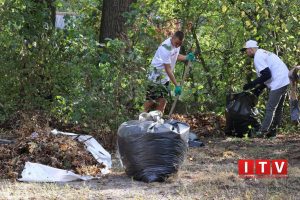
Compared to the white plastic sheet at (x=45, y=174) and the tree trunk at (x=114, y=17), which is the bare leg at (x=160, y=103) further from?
the white plastic sheet at (x=45, y=174)

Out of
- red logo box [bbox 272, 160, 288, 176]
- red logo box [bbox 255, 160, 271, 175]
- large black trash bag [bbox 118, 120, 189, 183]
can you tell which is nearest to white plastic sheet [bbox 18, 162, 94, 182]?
large black trash bag [bbox 118, 120, 189, 183]

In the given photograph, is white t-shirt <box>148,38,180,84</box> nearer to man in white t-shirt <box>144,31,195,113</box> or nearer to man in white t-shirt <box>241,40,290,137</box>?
man in white t-shirt <box>144,31,195,113</box>

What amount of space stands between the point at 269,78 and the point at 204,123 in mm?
1549

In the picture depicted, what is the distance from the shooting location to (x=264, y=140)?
342 inches

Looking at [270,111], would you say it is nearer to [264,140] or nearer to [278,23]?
[264,140]

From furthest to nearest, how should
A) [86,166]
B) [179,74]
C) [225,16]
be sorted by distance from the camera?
[179,74] < [225,16] < [86,166]

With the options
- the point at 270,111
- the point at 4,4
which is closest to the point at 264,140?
the point at 270,111

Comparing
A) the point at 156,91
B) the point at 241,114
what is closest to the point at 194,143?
the point at 156,91

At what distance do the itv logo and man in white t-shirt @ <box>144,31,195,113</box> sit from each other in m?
1.77

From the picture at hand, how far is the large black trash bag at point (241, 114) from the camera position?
9133mm

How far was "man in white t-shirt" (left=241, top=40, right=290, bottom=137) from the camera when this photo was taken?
884cm

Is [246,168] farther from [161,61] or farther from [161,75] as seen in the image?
[161,61]

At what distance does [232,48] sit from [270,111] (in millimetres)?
2114

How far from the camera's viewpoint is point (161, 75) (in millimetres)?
7770
